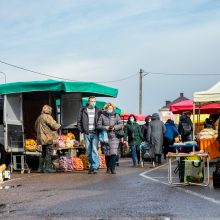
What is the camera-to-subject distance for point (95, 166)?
1603 centimetres

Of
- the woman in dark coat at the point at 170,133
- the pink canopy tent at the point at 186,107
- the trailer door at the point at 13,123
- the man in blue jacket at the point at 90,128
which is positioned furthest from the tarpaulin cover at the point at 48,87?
the pink canopy tent at the point at 186,107

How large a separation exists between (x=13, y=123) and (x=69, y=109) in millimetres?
2610

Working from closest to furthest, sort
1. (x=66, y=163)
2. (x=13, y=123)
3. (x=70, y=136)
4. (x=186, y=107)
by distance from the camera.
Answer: (x=66, y=163), (x=13, y=123), (x=70, y=136), (x=186, y=107)

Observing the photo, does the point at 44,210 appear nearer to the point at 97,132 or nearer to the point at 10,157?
the point at 97,132

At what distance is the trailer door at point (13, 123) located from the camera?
1731 centimetres

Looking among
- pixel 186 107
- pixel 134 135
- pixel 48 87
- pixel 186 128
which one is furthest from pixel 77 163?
pixel 186 107

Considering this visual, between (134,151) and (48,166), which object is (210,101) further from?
(48,166)

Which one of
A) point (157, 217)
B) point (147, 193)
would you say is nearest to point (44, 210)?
point (157, 217)

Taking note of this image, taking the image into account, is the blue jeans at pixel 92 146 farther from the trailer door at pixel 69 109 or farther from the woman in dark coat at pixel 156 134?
the woman in dark coat at pixel 156 134

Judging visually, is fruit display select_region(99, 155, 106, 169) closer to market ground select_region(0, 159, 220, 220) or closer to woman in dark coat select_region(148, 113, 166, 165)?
woman in dark coat select_region(148, 113, 166, 165)

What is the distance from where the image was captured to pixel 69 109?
777 inches

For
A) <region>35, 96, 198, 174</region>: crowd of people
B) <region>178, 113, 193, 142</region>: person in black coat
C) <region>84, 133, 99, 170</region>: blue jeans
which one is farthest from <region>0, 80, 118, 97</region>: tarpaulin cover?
<region>178, 113, 193, 142</region>: person in black coat

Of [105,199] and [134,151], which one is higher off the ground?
[134,151]

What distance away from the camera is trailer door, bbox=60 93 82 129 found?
19672 millimetres
